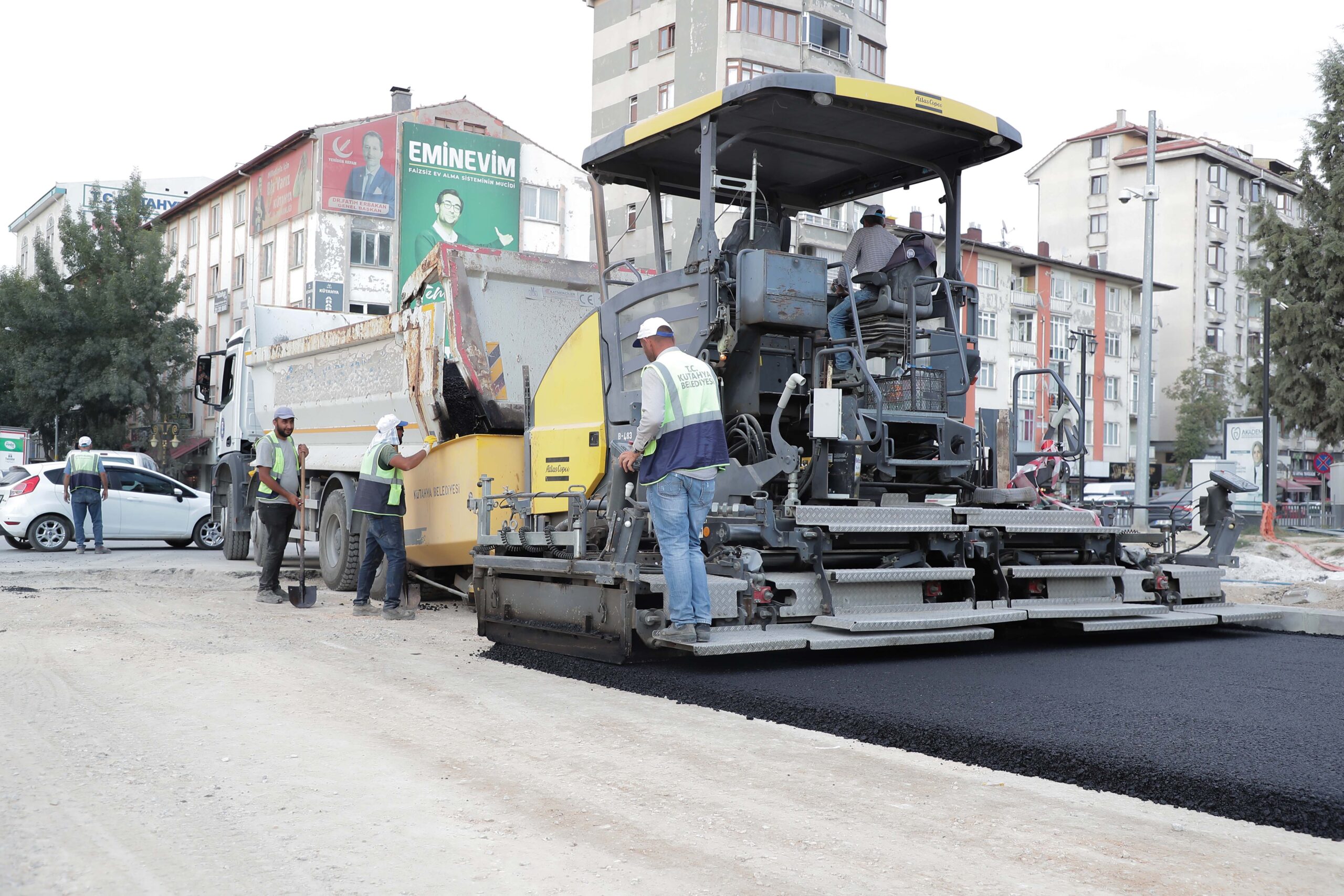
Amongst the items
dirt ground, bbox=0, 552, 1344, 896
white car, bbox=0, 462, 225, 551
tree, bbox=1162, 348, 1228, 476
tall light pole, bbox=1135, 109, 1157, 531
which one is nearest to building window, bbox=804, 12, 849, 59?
tall light pole, bbox=1135, 109, 1157, 531

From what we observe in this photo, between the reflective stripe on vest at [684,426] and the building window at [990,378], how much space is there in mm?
40686

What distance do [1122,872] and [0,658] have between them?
5.65 m

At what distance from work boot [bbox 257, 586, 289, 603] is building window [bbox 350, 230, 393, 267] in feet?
93.5

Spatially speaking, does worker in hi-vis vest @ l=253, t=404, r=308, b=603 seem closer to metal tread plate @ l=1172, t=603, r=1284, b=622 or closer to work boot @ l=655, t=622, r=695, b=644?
work boot @ l=655, t=622, r=695, b=644

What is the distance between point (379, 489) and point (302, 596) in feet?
4.25

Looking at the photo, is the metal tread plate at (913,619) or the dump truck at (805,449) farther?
the dump truck at (805,449)

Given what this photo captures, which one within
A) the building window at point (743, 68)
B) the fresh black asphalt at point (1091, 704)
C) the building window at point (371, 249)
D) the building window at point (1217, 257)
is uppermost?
the building window at point (743, 68)

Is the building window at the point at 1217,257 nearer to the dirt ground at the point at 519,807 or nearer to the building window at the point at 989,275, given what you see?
the building window at the point at 989,275

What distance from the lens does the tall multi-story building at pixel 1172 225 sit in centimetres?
5444

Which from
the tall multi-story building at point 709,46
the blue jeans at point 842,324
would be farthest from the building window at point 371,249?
the blue jeans at point 842,324

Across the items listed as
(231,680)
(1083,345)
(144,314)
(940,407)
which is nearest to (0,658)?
(231,680)

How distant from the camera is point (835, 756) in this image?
13.3 ft

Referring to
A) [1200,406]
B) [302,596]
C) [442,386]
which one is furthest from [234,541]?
[1200,406]

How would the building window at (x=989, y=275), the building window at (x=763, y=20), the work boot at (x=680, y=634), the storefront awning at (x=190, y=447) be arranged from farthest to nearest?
the building window at (x=989, y=275), the storefront awning at (x=190, y=447), the building window at (x=763, y=20), the work boot at (x=680, y=634)
